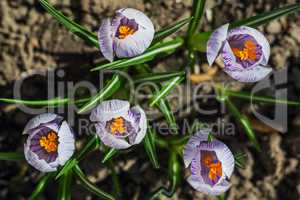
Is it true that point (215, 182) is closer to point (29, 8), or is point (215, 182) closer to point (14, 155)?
→ point (14, 155)

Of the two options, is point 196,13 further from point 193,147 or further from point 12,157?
point 12,157

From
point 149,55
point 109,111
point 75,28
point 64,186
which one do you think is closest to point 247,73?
point 149,55

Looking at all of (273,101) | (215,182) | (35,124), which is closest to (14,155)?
(35,124)

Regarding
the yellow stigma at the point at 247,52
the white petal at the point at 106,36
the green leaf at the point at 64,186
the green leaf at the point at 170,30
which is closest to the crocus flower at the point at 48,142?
the green leaf at the point at 64,186

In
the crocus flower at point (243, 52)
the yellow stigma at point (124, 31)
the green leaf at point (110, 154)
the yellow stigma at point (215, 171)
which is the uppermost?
the yellow stigma at point (124, 31)

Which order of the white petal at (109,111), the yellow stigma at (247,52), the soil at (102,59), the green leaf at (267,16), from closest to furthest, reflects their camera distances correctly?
the white petal at (109,111), the yellow stigma at (247,52), the green leaf at (267,16), the soil at (102,59)

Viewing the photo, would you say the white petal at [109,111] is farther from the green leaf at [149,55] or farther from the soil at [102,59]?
the soil at [102,59]
